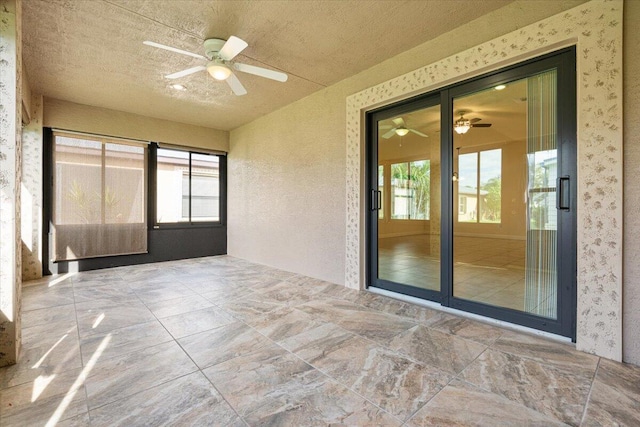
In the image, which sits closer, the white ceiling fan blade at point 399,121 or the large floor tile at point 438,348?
the large floor tile at point 438,348

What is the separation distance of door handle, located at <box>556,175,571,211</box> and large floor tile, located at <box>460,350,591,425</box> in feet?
3.88

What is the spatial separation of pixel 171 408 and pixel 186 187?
5.42 metres

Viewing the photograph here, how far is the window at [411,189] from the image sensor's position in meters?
3.89

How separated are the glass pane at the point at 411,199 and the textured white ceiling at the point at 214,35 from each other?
0.92 metres

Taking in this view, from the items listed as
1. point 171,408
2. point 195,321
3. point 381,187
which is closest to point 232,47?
point 381,187

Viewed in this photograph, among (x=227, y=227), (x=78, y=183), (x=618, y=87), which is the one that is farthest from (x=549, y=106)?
(x=78, y=183)

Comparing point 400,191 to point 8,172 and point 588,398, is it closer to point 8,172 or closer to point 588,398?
point 588,398

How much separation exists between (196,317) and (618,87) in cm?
384

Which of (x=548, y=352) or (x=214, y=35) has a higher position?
(x=214, y=35)

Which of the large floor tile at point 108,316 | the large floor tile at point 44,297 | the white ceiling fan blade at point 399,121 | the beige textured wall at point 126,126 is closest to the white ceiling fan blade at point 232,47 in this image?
the white ceiling fan blade at point 399,121

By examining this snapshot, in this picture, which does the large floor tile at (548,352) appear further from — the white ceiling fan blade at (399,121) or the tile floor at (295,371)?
the white ceiling fan blade at (399,121)

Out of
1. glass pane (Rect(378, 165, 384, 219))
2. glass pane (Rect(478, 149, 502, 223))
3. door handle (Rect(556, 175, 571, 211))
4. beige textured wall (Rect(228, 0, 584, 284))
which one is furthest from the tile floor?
glass pane (Rect(478, 149, 502, 223))

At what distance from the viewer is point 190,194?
6320mm

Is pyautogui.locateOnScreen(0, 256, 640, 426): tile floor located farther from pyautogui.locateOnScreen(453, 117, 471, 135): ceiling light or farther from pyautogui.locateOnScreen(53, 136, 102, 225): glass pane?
pyautogui.locateOnScreen(53, 136, 102, 225): glass pane
